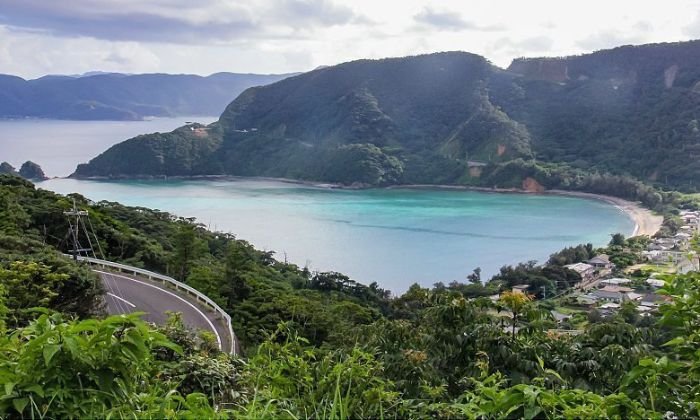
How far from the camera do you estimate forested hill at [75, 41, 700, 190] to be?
2266 inches

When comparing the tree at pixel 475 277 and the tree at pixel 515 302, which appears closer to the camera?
the tree at pixel 515 302

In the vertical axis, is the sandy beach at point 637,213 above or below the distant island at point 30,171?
below

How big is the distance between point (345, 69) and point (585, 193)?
41.5m

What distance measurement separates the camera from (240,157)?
73188 millimetres

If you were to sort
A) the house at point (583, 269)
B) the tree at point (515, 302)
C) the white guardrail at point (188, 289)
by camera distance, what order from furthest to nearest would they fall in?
the house at point (583, 269) → the white guardrail at point (188, 289) → the tree at point (515, 302)

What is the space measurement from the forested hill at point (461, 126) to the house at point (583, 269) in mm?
26369

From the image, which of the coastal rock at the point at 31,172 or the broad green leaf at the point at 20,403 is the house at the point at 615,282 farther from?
the coastal rock at the point at 31,172

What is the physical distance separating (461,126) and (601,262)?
1656 inches

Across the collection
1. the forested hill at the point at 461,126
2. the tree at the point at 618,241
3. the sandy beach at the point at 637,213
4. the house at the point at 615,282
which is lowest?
the house at the point at 615,282

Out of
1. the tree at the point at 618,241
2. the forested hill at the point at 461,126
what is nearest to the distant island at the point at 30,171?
the forested hill at the point at 461,126

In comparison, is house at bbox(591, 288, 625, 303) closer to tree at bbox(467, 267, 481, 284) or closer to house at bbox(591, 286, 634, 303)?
house at bbox(591, 286, 634, 303)

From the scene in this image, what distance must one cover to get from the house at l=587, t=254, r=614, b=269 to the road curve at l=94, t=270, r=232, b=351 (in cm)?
2256

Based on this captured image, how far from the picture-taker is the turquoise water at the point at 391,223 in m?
31.2

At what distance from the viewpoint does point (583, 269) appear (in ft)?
89.8
